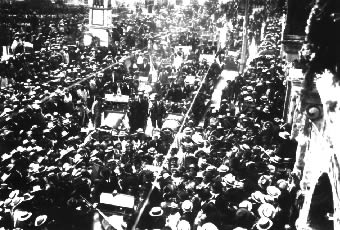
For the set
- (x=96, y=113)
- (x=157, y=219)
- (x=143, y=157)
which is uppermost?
(x=96, y=113)

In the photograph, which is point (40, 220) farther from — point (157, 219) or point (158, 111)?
point (158, 111)

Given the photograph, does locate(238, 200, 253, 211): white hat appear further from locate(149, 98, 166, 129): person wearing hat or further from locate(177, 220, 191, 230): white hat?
locate(149, 98, 166, 129): person wearing hat

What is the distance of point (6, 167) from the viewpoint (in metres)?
10.0

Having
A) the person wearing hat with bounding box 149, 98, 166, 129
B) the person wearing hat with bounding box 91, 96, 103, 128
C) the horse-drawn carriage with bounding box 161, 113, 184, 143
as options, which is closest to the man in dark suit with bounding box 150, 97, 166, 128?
the person wearing hat with bounding box 149, 98, 166, 129

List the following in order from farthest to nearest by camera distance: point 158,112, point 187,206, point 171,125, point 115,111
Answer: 1. point 115,111
2. point 158,112
3. point 171,125
4. point 187,206

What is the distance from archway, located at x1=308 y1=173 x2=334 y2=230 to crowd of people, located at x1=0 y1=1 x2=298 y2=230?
0.62 metres

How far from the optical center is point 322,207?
8.08 metres

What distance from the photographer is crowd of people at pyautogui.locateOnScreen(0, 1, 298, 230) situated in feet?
28.7

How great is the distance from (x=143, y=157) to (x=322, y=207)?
Result: 518cm

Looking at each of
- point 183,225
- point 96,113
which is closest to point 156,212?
point 183,225

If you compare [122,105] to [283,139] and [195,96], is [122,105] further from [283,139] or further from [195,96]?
[283,139]

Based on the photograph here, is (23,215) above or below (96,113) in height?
below

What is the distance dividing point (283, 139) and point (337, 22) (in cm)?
616

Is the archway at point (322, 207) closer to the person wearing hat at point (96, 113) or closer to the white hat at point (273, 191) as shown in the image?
the white hat at point (273, 191)
